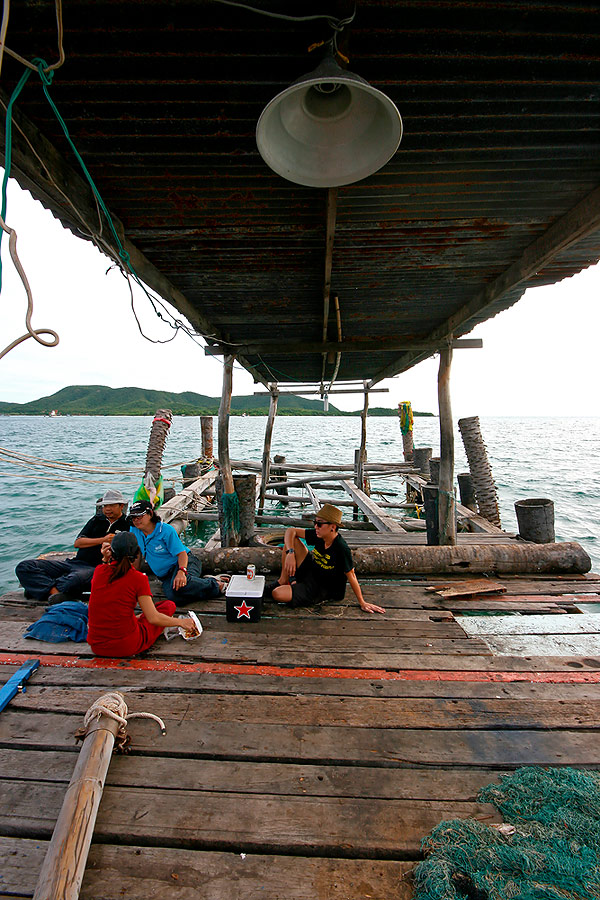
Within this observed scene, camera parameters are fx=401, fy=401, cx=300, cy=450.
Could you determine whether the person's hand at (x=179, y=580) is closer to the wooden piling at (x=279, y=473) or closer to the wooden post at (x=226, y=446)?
the wooden post at (x=226, y=446)

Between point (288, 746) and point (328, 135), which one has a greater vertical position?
point (328, 135)

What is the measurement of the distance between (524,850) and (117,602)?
10.4ft

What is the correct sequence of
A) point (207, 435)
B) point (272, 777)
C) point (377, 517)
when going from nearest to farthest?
1. point (272, 777)
2. point (377, 517)
3. point (207, 435)

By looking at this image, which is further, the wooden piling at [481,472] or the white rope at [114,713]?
the wooden piling at [481,472]

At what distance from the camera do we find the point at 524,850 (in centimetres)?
187

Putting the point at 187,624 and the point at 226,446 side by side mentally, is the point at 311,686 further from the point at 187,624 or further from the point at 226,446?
the point at 226,446

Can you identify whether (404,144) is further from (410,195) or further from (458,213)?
(458,213)

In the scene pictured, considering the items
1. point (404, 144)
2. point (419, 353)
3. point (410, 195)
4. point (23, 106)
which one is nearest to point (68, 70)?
point (23, 106)

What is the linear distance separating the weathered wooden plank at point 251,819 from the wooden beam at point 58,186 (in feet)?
11.8

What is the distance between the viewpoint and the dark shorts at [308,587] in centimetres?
465

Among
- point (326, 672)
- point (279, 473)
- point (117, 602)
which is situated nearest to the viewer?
point (326, 672)

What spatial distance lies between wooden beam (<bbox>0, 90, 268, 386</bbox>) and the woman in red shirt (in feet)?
8.33

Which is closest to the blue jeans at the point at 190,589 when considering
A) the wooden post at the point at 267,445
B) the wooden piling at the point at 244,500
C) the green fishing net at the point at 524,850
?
the wooden piling at the point at 244,500

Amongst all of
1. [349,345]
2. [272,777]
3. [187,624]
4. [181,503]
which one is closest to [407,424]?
[181,503]
